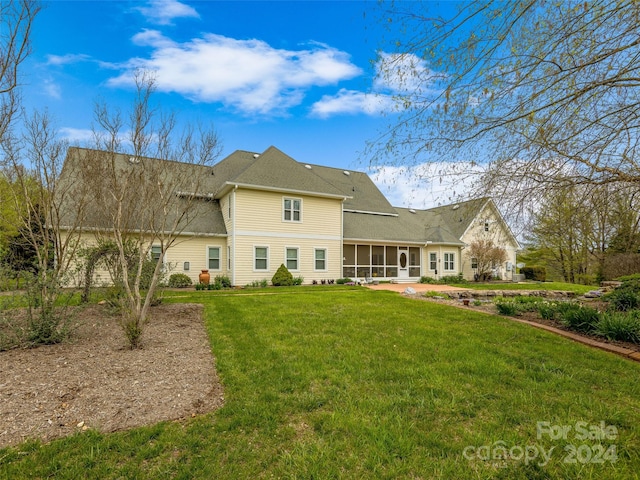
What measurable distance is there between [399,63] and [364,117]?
1036mm

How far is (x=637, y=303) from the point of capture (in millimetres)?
7758

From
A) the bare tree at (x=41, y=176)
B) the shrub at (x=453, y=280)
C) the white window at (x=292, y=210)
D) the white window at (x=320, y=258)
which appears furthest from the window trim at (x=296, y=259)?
the bare tree at (x=41, y=176)

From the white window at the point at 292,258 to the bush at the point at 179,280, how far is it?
17.3 feet

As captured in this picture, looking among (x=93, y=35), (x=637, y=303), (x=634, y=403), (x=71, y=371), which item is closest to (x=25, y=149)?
(x=93, y=35)

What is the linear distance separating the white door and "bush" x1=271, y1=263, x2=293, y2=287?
9.45 meters

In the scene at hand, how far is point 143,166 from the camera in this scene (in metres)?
6.49

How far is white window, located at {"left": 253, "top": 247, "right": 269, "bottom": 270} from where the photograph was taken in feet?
55.8

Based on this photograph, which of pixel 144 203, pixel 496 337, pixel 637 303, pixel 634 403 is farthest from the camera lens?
pixel 637 303

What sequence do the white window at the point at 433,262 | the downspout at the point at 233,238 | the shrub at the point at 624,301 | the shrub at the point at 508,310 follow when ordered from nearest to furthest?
the shrub at the point at 624,301, the shrub at the point at 508,310, the downspout at the point at 233,238, the white window at the point at 433,262

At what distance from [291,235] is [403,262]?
31.2 ft

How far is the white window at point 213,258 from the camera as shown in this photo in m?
17.4

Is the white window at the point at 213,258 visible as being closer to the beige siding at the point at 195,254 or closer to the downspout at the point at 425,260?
the beige siding at the point at 195,254

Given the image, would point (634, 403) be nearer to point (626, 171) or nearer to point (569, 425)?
point (569, 425)

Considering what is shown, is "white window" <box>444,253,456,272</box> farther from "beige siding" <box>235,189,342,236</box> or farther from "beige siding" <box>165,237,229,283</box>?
"beige siding" <box>165,237,229,283</box>
